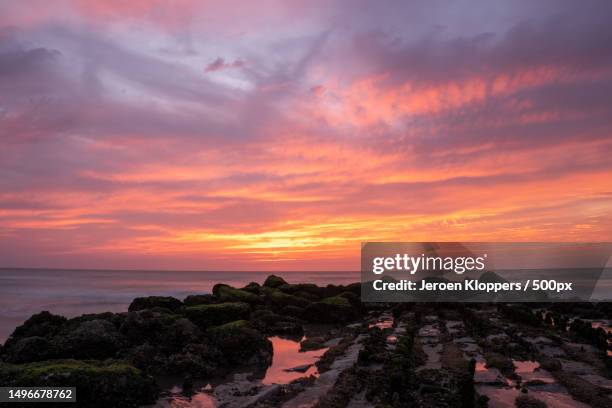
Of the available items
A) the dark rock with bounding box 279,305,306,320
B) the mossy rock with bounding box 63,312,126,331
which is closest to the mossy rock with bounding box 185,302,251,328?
the mossy rock with bounding box 63,312,126,331

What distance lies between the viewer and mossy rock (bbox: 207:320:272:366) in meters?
22.8

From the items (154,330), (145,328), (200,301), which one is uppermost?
(200,301)

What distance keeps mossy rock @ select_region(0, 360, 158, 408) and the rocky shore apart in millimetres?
35

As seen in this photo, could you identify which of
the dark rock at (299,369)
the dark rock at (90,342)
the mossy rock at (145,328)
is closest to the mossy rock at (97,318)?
the mossy rock at (145,328)

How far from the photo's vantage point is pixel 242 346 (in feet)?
75.7

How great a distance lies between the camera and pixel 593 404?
15711mm

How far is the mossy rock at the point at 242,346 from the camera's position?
22750mm

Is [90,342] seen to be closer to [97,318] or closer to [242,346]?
[97,318]

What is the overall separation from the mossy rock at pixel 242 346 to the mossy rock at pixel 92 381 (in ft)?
22.1

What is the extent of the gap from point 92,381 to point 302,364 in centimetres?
1033

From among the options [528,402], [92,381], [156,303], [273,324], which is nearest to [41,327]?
[156,303]

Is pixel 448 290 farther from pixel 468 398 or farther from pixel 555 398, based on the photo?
pixel 468 398

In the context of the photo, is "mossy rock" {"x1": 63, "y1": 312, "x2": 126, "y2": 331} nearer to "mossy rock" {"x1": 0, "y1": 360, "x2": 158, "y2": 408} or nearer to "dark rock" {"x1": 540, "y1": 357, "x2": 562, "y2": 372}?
"mossy rock" {"x1": 0, "y1": 360, "x2": 158, "y2": 408}

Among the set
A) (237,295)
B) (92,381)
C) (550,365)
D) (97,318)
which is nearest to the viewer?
(92,381)
